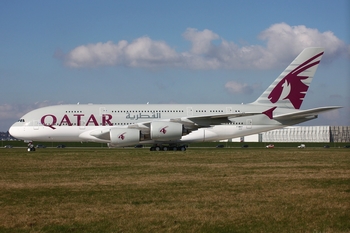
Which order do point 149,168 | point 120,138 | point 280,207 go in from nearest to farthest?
point 280,207 → point 149,168 → point 120,138

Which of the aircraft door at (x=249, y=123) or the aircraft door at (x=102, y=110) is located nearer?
the aircraft door at (x=102, y=110)

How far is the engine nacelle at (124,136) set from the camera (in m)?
35.1

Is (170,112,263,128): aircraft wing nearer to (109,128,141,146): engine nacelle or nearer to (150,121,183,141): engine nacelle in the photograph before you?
(150,121,183,141): engine nacelle

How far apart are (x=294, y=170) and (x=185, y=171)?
14.2 ft

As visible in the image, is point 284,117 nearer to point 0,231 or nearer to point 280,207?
point 280,207

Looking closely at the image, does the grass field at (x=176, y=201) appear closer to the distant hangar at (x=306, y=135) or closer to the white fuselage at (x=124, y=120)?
the white fuselage at (x=124, y=120)

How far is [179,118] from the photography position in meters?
37.8

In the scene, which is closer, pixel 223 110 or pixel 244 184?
pixel 244 184

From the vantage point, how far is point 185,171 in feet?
60.8

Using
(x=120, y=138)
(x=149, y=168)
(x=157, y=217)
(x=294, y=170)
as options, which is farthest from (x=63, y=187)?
(x=120, y=138)

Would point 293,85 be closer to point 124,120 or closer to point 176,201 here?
point 124,120

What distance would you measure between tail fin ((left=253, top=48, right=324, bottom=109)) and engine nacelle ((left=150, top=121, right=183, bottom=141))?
9694 millimetres

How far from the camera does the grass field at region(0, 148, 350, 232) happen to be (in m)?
9.07

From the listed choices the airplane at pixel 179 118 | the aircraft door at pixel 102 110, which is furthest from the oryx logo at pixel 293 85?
the aircraft door at pixel 102 110
